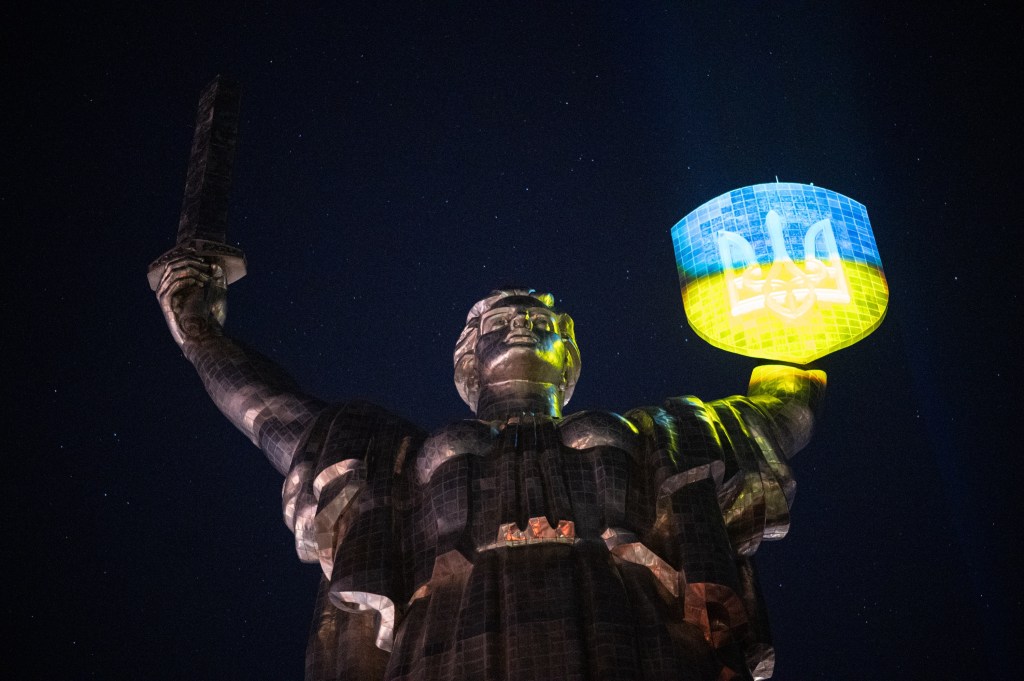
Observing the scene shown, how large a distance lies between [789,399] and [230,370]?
4.96m

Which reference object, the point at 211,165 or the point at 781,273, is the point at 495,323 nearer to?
the point at 781,273

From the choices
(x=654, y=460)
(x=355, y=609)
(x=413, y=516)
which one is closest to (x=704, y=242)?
(x=654, y=460)

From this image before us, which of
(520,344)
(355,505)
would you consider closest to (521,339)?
(520,344)

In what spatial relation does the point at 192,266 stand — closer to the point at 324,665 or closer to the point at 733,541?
the point at 324,665

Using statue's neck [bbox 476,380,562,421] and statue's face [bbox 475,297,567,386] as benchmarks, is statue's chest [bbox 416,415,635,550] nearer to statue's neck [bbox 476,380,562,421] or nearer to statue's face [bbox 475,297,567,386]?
statue's neck [bbox 476,380,562,421]

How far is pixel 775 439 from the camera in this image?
10844mm

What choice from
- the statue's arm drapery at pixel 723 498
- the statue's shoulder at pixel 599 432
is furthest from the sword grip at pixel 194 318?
the statue's arm drapery at pixel 723 498

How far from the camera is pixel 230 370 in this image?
36.6 feet

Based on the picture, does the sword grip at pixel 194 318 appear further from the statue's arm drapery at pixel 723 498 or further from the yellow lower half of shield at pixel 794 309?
the yellow lower half of shield at pixel 794 309

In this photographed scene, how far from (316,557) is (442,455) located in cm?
132

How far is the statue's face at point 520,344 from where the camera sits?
36.6 feet

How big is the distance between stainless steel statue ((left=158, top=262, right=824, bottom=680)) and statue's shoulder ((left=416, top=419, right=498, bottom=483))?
0.02 metres

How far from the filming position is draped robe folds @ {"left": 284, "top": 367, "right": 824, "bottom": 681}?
8.66 metres

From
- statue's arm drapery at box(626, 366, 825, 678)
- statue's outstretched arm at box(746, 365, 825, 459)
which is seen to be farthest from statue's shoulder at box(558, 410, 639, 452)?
statue's outstretched arm at box(746, 365, 825, 459)
